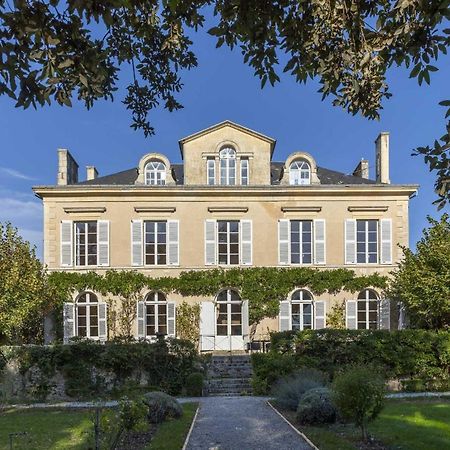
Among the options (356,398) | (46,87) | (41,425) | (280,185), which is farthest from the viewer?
(280,185)

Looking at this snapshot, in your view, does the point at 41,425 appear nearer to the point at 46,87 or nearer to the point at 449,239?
the point at 46,87

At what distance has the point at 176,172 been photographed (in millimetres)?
23016

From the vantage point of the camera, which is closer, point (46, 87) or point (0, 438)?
point (46, 87)

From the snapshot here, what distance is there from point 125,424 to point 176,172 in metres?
16.7

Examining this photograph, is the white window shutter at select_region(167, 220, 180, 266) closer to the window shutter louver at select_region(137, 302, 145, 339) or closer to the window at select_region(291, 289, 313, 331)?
the window shutter louver at select_region(137, 302, 145, 339)

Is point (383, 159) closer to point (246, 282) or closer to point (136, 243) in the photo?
point (246, 282)

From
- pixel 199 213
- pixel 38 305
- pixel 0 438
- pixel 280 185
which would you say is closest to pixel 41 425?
pixel 0 438

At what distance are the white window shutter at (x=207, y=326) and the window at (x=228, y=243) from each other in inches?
76.7

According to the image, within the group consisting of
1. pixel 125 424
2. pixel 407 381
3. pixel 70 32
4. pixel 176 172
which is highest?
pixel 176 172

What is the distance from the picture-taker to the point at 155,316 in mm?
20109

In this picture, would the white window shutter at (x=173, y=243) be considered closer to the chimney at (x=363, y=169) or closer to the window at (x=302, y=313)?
the window at (x=302, y=313)

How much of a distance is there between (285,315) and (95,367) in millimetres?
8374

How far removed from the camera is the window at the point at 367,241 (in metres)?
20.3

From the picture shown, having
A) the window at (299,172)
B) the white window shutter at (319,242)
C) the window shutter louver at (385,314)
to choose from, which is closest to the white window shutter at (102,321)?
the white window shutter at (319,242)
